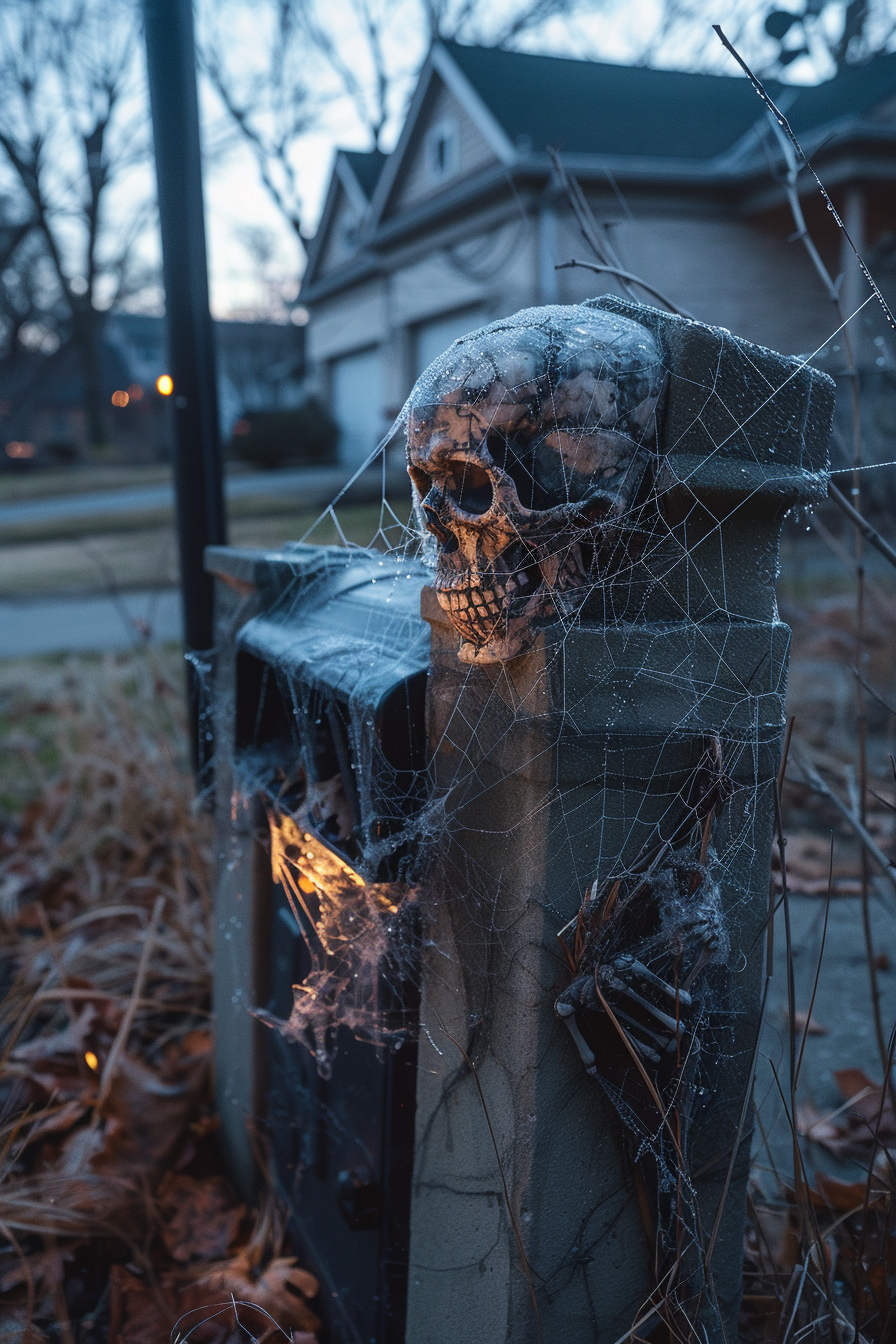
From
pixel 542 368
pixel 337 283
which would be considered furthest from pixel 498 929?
pixel 337 283

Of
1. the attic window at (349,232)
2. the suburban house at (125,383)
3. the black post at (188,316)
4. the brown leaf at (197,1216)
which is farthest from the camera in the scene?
the suburban house at (125,383)

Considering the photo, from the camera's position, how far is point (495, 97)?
12.3 metres

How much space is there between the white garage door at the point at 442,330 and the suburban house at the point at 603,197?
0.04m

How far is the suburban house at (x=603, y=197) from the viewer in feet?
32.0

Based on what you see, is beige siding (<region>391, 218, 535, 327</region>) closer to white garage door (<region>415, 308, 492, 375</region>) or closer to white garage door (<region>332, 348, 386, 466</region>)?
white garage door (<region>415, 308, 492, 375</region>)

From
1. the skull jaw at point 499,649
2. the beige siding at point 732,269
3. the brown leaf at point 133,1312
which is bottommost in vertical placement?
the brown leaf at point 133,1312

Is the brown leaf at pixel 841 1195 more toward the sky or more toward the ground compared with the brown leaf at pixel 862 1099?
more toward the sky

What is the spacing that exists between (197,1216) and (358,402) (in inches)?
612

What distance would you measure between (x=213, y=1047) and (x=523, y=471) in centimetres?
209

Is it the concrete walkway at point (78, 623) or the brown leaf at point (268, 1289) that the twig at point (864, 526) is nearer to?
the brown leaf at point (268, 1289)

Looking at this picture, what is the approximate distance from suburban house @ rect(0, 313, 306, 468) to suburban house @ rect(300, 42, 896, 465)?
14438 mm

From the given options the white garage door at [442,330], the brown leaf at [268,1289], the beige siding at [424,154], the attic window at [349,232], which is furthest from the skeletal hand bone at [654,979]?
the attic window at [349,232]

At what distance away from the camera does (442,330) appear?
11836 millimetres

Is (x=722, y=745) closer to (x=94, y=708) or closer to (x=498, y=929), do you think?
(x=498, y=929)
